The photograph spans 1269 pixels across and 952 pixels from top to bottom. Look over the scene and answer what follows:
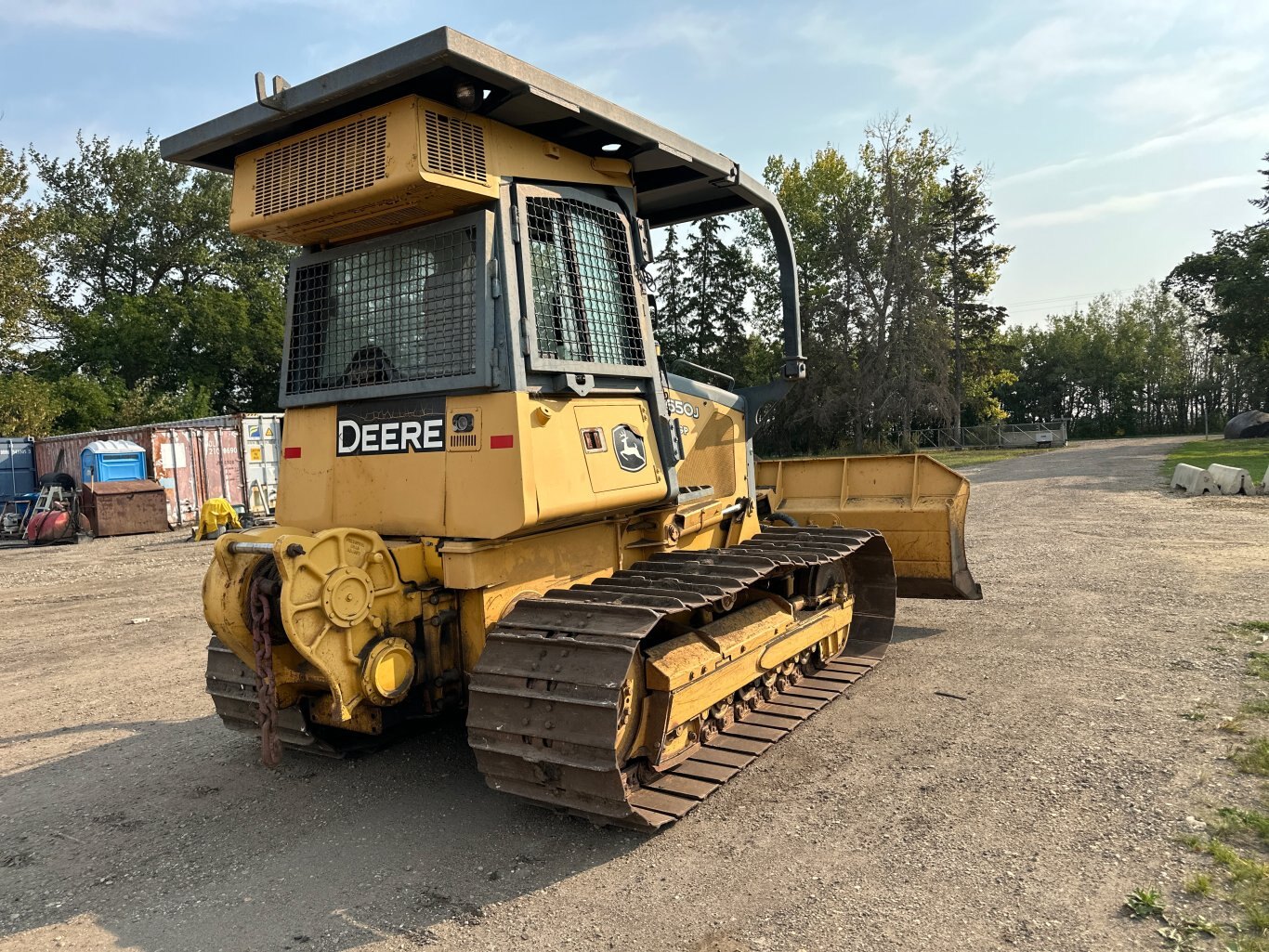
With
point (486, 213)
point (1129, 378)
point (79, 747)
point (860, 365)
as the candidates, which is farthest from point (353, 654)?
point (1129, 378)

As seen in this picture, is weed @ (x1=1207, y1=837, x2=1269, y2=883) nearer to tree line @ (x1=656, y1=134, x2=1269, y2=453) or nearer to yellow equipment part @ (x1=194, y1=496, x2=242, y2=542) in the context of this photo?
yellow equipment part @ (x1=194, y1=496, x2=242, y2=542)

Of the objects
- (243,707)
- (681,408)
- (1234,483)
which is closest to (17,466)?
(243,707)

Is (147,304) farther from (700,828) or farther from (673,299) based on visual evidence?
(700,828)

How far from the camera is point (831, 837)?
3.83 meters

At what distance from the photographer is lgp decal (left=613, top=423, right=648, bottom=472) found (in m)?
4.50

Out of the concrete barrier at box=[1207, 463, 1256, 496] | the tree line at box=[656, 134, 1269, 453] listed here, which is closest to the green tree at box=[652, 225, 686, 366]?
the tree line at box=[656, 134, 1269, 453]

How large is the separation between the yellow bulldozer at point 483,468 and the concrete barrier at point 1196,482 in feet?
49.1

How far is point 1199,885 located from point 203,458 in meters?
23.4

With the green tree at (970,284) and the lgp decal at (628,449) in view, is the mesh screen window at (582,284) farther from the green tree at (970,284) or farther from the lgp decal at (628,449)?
the green tree at (970,284)

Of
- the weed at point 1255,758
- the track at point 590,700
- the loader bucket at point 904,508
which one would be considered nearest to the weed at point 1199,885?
the weed at point 1255,758

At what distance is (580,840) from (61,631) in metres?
8.48

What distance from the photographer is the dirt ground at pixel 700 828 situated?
127 inches

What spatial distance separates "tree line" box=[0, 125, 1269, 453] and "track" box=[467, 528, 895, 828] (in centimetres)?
3183

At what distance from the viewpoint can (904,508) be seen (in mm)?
7215
